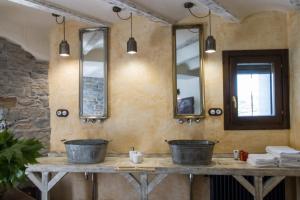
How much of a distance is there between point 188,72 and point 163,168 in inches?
46.0

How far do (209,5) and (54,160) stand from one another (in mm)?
2344

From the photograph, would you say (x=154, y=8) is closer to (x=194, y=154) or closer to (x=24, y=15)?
(x=24, y=15)

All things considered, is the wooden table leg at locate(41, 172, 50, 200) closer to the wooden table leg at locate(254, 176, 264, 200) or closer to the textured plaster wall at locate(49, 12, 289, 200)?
the textured plaster wall at locate(49, 12, 289, 200)

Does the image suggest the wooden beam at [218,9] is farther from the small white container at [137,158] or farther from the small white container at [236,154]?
the small white container at [137,158]

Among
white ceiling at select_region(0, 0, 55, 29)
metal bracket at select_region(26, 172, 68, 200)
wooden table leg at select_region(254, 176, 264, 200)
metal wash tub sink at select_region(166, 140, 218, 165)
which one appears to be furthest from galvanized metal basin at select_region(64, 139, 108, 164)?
wooden table leg at select_region(254, 176, 264, 200)

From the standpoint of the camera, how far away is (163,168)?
2.76 meters

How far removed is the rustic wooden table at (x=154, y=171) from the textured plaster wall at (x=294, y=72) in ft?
1.72

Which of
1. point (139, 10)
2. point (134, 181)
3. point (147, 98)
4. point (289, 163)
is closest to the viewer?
point (289, 163)

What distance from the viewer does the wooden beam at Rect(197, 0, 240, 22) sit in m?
2.56

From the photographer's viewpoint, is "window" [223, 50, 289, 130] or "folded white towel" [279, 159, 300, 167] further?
"window" [223, 50, 289, 130]

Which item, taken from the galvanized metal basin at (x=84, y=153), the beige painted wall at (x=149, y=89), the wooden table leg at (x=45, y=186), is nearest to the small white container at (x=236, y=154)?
the beige painted wall at (x=149, y=89)

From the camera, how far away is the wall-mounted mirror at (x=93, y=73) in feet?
11.2

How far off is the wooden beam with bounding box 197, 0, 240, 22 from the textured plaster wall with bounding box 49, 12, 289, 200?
0.19 metres

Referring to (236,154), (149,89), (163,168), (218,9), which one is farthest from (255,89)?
(163,168)
